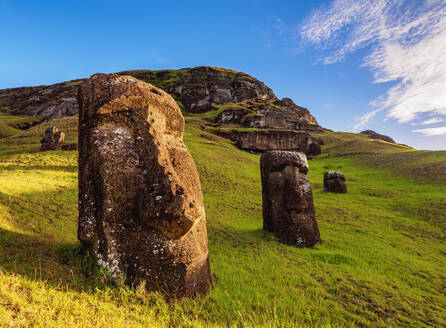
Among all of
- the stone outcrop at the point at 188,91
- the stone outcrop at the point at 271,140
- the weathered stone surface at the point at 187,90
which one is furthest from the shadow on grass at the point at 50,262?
the weathered stone surface at the point at 187,90

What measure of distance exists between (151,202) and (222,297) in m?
2.19

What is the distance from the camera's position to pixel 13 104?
92.7 meters

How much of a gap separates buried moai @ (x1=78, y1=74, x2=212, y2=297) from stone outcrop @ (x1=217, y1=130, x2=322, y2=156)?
45608mm

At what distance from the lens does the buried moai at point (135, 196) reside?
3.64m

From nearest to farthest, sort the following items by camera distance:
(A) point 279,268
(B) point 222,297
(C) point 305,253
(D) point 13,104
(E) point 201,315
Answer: (E) point 201,315 → (B) point 222,297 → (A) point 279,268 → (C) point 305,253 → (D) point 13,104

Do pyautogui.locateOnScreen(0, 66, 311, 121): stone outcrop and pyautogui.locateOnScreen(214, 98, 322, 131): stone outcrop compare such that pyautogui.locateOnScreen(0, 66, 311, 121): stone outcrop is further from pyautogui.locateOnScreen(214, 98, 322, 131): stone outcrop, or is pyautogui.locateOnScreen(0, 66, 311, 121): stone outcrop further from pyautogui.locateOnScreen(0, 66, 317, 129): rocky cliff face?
pyautogui.locateOnScreen(214, 98, 322, 131): stone outcrop

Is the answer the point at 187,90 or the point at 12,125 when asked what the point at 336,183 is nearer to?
the point at 12,125

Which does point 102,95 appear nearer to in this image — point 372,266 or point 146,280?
point 146,280

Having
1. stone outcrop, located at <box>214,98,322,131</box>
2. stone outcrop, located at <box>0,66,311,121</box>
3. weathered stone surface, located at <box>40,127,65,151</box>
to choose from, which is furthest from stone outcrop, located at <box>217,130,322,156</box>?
stone outcrop, located at <box>0,66,311,121</box>

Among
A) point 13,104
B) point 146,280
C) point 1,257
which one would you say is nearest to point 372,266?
point 146,280

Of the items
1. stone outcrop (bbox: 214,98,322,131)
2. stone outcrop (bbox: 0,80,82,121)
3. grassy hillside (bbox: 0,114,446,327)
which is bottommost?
grassy hillside (bbox: 0,114,446,327)

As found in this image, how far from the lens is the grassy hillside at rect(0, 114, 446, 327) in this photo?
2791mm

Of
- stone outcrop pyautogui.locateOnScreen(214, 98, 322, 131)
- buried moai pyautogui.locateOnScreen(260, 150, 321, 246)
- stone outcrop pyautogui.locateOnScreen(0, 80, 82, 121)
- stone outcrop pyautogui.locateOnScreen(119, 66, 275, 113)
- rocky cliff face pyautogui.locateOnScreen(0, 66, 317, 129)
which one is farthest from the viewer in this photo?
stone outcrop pyautogui.locateOnScreen(119, 66, 275, 113)

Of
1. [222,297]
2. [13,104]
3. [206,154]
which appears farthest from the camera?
[13,104]
